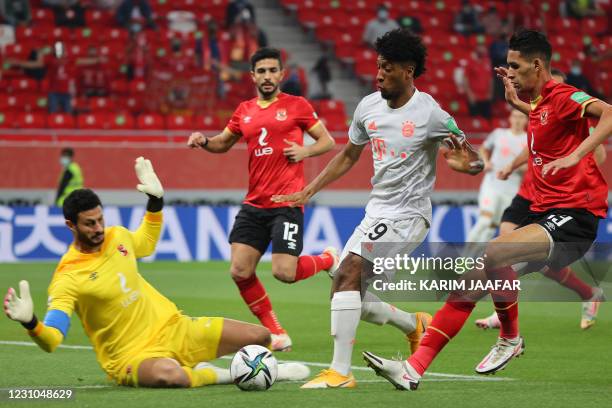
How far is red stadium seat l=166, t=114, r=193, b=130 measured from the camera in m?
21.7

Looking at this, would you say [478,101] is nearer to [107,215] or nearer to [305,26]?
[305,26]

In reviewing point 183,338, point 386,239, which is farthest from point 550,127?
point 183,338

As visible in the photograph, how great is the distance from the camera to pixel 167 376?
7230mm

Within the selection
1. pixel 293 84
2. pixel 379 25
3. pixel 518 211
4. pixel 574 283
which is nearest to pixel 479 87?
pixel 379 25

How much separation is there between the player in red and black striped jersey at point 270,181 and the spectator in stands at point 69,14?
1445cm

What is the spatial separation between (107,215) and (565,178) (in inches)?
475

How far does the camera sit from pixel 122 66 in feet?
76.0

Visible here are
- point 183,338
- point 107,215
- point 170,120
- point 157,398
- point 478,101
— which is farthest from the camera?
point 478,101

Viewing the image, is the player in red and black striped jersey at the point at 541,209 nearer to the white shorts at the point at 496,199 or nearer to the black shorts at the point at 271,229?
the black shorts at the point at 271,229

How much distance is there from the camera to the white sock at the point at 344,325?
7.26m

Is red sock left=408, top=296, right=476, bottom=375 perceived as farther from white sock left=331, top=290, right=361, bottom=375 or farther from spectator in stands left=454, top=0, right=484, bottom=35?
spectator in stands left=454, top=0, right=484, bottom=35

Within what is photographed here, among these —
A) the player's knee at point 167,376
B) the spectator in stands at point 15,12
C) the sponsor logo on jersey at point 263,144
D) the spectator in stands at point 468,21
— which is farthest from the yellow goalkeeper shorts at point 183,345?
the spectator in stands at point 468,21

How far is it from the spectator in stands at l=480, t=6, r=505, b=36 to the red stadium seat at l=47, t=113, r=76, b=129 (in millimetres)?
9667

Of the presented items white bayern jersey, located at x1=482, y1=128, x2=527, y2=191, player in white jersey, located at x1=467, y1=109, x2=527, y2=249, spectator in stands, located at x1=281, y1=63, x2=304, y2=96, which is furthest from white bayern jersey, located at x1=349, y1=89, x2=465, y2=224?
spectator in stands, located at x1=281, y1=63, x2=304, y2=96
